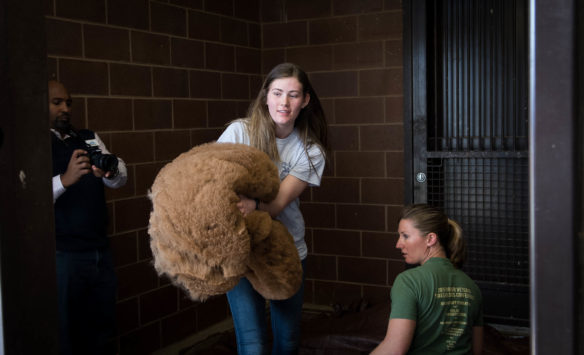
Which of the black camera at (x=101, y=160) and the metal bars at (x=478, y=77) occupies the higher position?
the metal bars at (x=478, y=77)

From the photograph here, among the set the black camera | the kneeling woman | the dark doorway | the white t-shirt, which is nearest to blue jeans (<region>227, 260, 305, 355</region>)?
the white t-shirt

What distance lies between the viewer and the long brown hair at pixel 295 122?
6.67 feet

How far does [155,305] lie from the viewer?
3.28 metres

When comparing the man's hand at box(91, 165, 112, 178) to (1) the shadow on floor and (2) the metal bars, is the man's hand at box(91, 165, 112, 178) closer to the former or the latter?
(1) the shadow on floor

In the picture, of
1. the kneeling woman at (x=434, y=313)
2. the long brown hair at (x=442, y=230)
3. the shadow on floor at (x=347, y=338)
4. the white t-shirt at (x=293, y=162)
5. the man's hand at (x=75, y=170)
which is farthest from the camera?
the shadow on floor at (x=347, y=338)

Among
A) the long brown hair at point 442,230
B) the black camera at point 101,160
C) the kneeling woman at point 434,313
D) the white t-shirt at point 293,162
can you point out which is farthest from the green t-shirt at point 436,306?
the black camera at point 101,160

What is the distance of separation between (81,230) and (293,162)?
40.9 inches

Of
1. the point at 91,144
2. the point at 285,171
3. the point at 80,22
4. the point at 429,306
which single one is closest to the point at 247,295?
the point at 285,171

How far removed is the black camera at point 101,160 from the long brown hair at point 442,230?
1247mm

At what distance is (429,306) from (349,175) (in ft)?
7.45

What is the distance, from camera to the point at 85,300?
2596mm

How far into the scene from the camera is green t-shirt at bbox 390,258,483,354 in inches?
66.2

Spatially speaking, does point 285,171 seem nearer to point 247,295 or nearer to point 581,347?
point 247,295

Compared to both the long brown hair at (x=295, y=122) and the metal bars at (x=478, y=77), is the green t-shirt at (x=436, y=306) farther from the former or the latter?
the metal bars at (x=478, y=77)
